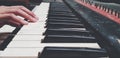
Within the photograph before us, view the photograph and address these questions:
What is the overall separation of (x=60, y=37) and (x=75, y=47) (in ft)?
0.50

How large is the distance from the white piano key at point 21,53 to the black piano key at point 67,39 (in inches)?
5.8

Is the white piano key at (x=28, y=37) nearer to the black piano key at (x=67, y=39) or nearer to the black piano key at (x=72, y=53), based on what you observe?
the black piano key at (x=67, y=39)

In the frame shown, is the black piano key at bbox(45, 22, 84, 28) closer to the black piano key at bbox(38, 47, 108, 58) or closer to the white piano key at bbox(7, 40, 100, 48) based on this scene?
the white piano key at bbox(7, 40, 100, 48)

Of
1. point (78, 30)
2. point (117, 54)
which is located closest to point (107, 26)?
point (78, 30)

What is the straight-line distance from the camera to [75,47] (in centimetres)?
102

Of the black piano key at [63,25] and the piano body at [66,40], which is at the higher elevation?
the piano body at [66,40]

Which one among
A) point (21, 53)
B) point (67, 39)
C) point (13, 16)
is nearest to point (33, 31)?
point (13, 16)

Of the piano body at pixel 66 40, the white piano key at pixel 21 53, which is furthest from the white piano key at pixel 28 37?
the white piano key at pixel 21 53

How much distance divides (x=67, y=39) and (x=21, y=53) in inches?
11.2

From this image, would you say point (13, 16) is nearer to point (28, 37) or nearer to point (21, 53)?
point (28, 37)

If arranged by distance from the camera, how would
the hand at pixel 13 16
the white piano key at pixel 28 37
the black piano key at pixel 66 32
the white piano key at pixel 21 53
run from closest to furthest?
the white piano key at pixel 21 53 < the white piano key at pixel 28 37 < the black piano key at pixel 66 32 < the hand at pixel 13 16

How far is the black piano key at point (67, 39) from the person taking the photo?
111 cm

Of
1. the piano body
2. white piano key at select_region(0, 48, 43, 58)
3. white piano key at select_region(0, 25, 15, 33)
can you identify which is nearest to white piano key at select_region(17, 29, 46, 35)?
the piano body

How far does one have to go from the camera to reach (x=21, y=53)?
92 centimetres
